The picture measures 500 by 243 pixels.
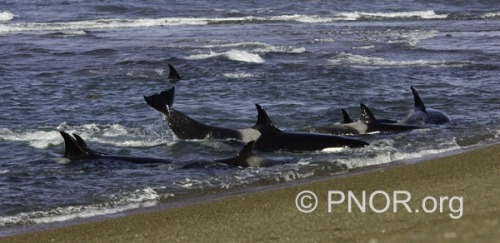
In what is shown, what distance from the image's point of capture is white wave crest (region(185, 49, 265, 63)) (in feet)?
86.8

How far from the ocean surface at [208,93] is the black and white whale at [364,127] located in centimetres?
29

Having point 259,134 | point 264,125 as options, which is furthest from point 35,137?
point 264,125

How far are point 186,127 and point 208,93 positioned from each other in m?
5.02

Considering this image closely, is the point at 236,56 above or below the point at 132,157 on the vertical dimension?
below

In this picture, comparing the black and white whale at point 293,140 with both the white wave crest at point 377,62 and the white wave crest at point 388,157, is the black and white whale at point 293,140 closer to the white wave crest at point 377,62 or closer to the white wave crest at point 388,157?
the white wave crest at point 388,157

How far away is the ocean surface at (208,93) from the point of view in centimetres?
1287

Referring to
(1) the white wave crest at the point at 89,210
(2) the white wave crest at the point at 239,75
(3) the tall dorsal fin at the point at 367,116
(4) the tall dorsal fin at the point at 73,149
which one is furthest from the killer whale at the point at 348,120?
(2) the white wave crest at the point at 239,75

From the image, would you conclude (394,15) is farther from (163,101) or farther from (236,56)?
(163,101)

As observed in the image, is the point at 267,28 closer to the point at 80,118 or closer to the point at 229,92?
the point at 229,92

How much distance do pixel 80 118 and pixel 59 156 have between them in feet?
12.4

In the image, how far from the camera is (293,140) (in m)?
15.0

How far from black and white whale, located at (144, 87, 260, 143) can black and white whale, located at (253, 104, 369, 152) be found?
497 millimetres

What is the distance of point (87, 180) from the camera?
13.0m

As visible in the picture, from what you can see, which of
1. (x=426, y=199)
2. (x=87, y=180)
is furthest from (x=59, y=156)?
(x=426, y=199)
